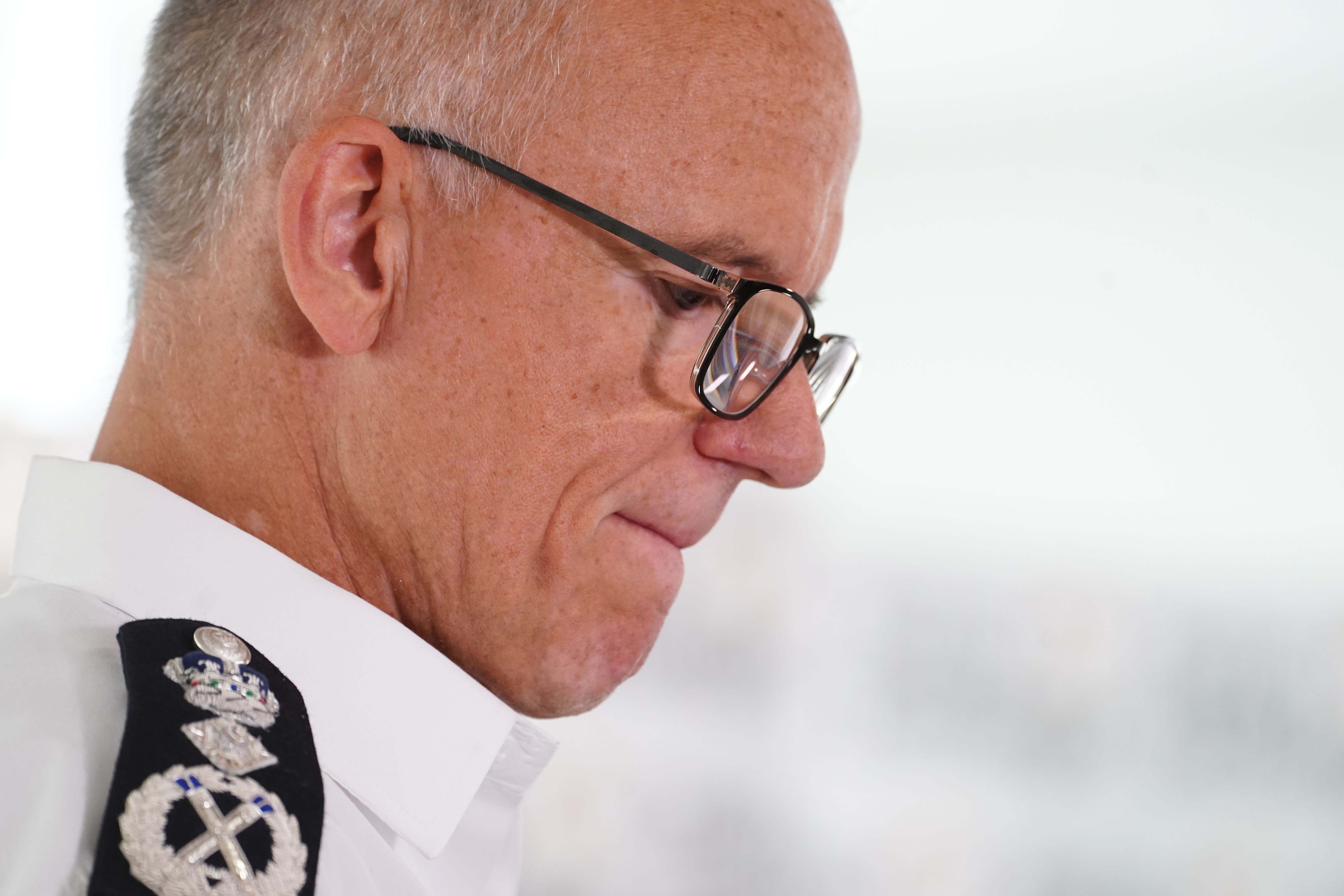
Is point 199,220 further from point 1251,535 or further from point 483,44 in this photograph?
point 1251,535

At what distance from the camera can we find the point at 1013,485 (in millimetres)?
1845

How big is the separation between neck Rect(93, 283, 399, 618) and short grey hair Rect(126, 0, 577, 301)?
0.08 meters

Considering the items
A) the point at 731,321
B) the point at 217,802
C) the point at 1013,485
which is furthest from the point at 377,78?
the point at 1013,485

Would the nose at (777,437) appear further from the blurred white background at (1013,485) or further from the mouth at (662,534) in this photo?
the blurred white background at (1013,485)

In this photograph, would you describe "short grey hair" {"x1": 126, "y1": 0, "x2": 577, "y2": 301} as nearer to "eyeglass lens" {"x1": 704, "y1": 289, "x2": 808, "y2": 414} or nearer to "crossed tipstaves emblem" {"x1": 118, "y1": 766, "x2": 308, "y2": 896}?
"eyeglass lens" {"x1": 704, "y1": 289, "x2": 808, "y2": 414}

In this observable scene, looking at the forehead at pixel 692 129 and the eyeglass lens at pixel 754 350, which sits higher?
the forehead at pixel 692 129

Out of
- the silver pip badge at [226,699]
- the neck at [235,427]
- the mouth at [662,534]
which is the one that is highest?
the mouth at [662,534]

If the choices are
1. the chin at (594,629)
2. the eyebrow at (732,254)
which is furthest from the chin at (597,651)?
the eyebrow at (732,254)

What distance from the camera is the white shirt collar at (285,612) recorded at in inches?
27.4

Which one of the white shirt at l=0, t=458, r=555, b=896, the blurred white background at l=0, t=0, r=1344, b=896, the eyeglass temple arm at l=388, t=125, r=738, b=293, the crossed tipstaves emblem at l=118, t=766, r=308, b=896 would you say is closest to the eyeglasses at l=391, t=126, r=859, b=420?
the eyeglass temple arm at l=388, t=125, r=738, b=293

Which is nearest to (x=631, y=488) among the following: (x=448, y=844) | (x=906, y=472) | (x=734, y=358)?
(x=734, y=358)

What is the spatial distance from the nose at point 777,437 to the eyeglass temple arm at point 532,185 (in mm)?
191

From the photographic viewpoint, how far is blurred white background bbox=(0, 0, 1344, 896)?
1.68m

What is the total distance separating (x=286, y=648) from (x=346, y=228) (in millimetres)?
333
